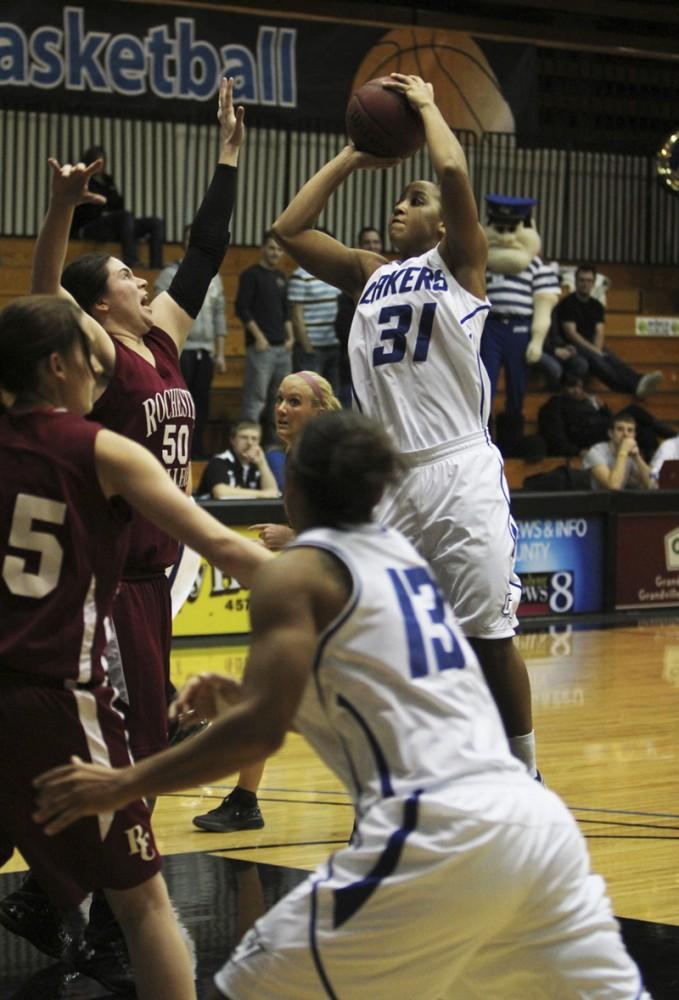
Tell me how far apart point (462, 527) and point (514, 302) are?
8.62m

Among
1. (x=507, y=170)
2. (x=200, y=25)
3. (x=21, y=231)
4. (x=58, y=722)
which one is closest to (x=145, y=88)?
(x=200, y=25)

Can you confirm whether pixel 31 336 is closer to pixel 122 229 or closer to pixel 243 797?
pixel 243 797

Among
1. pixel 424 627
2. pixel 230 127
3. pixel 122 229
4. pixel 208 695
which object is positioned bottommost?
pixel 208 695

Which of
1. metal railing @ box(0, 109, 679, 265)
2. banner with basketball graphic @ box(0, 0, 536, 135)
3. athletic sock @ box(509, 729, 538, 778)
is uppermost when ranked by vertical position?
banner with basketball graphic @ box(0, 0, 536, 135)

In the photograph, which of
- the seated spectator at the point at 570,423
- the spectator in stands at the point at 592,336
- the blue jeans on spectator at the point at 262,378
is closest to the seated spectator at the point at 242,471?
the blue jeans on spectator at the point at 262,378

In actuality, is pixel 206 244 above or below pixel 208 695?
above

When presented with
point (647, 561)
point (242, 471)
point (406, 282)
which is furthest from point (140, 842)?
point (647, 561)

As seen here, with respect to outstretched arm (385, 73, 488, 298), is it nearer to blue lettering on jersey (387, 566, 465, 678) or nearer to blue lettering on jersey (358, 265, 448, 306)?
blue lettering on jersey (358, 265, 448, 306)

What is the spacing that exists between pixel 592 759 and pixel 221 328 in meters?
6.68

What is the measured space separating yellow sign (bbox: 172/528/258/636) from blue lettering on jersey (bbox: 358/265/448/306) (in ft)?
17.4

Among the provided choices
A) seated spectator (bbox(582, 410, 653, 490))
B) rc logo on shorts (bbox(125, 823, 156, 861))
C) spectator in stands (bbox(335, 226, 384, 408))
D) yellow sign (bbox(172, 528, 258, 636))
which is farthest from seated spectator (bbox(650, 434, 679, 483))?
rc logo on shorts (bbox(125, 823, 156, 861))

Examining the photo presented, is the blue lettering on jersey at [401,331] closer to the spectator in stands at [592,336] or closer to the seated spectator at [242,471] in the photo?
the seated spectator at [242,471]

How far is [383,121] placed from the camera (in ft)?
16.4

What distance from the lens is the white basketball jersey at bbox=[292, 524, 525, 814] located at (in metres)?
2.60
